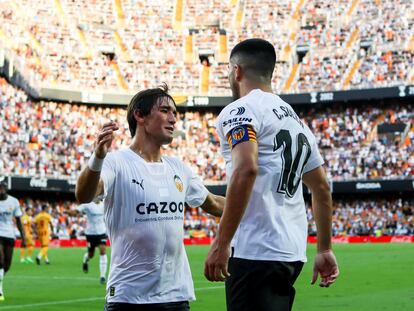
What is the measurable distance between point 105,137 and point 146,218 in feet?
3.14

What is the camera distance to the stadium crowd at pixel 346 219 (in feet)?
173

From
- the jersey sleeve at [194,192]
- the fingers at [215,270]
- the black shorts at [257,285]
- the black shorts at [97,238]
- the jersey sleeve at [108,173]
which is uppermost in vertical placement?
the jersey sleeve at [108,173]

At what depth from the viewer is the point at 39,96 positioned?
57.5 metres

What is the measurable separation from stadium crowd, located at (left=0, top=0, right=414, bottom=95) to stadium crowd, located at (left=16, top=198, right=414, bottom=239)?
8.52 meters

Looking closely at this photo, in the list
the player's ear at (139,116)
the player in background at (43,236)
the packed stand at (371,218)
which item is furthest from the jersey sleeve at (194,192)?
the packed stand at (371,218)

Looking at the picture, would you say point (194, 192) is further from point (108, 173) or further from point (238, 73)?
point (238, 73)

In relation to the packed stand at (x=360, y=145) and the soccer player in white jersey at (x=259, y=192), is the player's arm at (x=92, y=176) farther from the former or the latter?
the packed stand at (x=360, y=145)

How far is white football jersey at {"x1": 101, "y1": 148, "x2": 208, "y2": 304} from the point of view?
6348mm

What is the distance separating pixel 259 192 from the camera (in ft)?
18.8

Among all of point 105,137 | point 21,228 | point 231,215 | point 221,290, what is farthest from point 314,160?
point 221,290

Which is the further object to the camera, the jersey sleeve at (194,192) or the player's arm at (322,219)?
the jersey sleeve at (194,192)

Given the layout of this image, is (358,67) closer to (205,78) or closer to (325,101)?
(325,101)

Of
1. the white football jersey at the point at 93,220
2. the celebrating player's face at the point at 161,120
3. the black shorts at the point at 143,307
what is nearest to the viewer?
the black shorts at the point at 143,307

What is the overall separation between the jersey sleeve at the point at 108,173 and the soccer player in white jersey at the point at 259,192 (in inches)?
38.3
